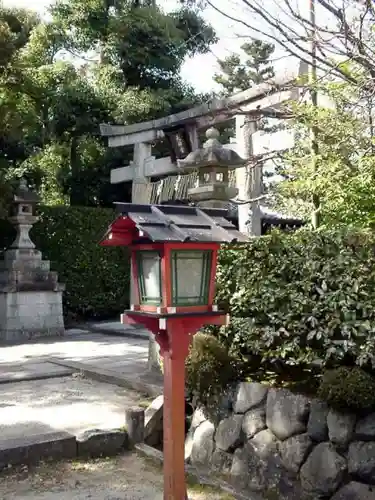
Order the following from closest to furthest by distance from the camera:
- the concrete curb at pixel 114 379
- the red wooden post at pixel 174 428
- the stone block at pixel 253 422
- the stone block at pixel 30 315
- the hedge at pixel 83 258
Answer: the red wooden post at pixel 174 428, the stone block at pixel 253 422, the concrete curb at pixel 114 379, the stone block at pixel 30 315, the hedge at pixel 83 258

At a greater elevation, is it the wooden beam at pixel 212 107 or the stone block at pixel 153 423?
the wooden beam at pixel 212 107

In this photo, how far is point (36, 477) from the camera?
14.9 ft

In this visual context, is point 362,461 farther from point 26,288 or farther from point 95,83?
point 95,83

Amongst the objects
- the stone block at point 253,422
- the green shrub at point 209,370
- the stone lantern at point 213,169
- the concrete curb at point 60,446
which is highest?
the stone lantern at point 213,169

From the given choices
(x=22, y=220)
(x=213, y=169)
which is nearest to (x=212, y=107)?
(x=213, y=169)

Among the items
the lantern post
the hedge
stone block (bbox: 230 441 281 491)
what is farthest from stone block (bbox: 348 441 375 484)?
the hedge

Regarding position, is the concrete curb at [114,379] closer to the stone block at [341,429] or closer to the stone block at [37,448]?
the stone block at [37,448]

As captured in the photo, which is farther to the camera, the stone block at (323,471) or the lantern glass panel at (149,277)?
the stone block at (323,471)

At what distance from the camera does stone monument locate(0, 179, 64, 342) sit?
481 inches

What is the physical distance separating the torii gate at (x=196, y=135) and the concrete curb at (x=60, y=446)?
375 cm

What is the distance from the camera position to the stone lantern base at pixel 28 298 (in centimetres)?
1220

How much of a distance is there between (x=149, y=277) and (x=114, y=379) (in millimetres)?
4037

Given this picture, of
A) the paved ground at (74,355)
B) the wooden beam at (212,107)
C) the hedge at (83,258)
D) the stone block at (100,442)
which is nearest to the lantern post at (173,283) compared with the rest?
the stone block at (100,442)

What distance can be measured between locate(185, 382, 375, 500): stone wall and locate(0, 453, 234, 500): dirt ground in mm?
539
